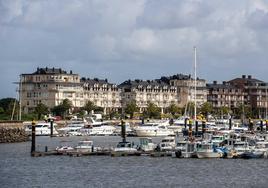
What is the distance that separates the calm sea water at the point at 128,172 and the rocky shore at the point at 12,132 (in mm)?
30122

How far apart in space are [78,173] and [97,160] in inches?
474

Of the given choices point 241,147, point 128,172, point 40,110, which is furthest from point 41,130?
point 128,172

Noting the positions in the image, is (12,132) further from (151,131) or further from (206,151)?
(206,151)

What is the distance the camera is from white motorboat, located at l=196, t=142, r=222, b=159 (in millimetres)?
81606

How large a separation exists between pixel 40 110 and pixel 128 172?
11416 centimetres

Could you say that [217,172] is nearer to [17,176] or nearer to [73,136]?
[17,176]

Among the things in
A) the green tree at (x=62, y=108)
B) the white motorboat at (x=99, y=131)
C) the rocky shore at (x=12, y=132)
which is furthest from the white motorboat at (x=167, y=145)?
the green tree at (x=62, y=108)

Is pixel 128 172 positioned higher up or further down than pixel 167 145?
further down

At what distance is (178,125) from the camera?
162 m

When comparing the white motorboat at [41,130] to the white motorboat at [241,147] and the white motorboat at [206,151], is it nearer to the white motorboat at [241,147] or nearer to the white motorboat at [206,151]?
the white motorboat at [241,147]

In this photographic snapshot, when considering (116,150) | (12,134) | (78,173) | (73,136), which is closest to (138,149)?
(116,150)

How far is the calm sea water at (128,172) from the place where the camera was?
63.0m

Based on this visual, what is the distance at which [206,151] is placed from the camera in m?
81.6

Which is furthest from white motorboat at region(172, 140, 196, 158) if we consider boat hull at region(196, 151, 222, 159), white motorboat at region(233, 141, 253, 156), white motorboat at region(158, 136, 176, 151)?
white motorboat at region(233, 141, 253, 156)
